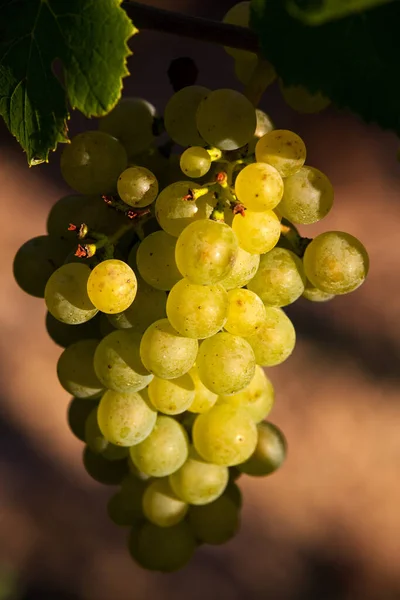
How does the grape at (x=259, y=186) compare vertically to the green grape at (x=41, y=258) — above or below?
above

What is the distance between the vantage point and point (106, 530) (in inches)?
75.0

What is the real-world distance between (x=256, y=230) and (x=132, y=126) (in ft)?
0.68

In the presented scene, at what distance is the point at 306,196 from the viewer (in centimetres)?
58

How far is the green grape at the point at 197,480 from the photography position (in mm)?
729

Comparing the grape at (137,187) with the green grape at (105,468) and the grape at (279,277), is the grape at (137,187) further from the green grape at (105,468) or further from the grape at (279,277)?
the green grape at (105,468)

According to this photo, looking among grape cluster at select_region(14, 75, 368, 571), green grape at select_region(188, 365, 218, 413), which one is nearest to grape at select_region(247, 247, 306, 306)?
grape cluster at select_region(14, 75, 368, 571)

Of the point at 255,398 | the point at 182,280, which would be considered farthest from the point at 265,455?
the point at 182,280

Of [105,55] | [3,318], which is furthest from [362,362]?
[105,55]

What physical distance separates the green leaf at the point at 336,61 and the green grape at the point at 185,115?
0.15 m

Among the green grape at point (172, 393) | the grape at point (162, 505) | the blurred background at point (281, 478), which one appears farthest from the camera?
the blurred background at point (281, 478)

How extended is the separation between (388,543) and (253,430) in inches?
53.4

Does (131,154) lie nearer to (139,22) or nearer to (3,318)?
(139,22)

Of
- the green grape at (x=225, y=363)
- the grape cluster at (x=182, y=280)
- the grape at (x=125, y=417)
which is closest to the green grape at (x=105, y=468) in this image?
the grape cluster at (x=182, y=280)

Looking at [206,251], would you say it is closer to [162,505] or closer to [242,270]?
[242,270]
